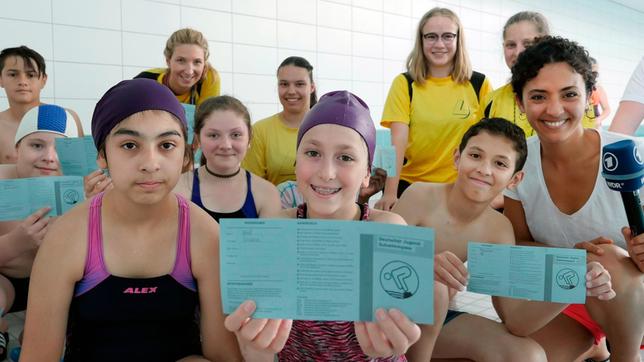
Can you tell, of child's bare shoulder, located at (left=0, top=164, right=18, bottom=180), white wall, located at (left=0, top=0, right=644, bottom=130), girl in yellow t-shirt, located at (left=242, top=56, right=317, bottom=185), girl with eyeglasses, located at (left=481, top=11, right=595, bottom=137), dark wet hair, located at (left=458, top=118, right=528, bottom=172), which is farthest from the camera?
white wall, located at (left=0, top=0, right=644, bottom=130)

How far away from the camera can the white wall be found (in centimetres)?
428

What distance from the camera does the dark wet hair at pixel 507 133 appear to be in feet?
6.98

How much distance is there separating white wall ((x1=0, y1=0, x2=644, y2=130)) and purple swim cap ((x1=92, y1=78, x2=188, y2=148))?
321 centimetres

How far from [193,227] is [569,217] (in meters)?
1.60

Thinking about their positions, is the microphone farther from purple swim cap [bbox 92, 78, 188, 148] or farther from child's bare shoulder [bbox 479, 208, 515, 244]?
purple swim cap [bbox 92, 78, 188, 148]

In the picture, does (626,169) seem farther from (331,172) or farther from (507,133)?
(331,172)

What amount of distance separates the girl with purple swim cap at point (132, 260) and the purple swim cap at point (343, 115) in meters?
0.42

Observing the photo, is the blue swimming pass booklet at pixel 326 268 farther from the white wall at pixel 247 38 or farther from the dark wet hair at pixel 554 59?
the white wall at pixel 247 38

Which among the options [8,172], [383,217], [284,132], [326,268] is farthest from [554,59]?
[8,172]

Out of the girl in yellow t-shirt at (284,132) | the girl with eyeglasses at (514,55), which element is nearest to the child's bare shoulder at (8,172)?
the girl in yellow t-shirt at (284,132)

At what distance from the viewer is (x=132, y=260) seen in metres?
1.47

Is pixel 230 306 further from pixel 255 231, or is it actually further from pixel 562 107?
pixel 562 107

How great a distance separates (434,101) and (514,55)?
59cm

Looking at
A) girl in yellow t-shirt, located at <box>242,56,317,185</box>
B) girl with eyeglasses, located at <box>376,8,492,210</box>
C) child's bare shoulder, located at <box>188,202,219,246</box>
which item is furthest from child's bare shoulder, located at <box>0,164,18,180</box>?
girl with eyeglasses, located at <box>376,8,492,210</box>
